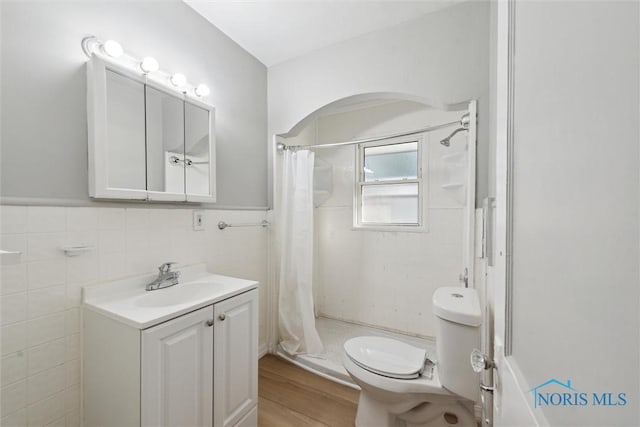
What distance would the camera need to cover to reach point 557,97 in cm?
28

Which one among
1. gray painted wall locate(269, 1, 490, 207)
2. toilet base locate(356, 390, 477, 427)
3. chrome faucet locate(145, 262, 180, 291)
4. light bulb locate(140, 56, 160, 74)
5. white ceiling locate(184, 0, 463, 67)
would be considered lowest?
toilet base locate(356, 390, 477, 427)

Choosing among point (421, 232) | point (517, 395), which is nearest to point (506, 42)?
point (517, 395)

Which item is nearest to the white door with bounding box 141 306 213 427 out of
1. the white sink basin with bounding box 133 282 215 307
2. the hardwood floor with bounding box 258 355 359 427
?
the white sink basin with bounding box 133 282 215 307

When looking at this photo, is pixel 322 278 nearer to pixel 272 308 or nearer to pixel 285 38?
pixel 272 308

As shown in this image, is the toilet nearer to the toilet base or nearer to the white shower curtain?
the toilet base

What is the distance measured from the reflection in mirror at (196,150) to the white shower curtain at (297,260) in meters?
0.75

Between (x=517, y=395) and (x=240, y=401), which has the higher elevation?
(x=517, y=395)

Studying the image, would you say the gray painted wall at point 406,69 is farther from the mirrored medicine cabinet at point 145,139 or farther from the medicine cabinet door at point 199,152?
the mirrored medicine cabinet at point 145,139

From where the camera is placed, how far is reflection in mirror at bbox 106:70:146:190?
122 centimetres

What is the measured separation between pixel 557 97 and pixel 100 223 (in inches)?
64.6

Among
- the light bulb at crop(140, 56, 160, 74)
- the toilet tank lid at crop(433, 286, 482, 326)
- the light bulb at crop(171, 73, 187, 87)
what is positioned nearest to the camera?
the toilet tank lid at crop(433, 286, 482, 326)

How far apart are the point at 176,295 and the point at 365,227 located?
192cm

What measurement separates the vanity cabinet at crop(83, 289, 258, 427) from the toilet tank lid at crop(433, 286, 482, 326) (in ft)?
3.40

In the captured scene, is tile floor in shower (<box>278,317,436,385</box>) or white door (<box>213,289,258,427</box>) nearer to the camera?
white door (<box>213,289,258,427</box>)
